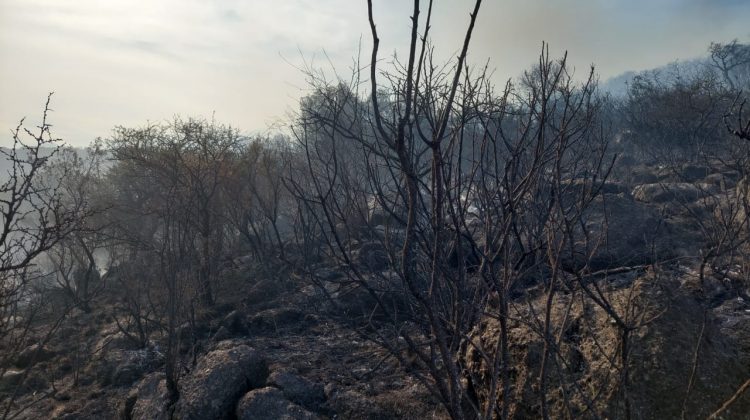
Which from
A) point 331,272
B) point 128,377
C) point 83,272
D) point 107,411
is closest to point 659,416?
point 107,411

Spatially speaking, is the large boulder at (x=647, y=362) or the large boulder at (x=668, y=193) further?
the large boulder at (x=668, y=193)

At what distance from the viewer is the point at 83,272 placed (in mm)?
13969

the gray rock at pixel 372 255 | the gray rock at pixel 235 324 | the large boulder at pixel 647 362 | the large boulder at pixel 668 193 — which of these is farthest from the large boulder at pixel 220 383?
the large boulder at pixel 668 193

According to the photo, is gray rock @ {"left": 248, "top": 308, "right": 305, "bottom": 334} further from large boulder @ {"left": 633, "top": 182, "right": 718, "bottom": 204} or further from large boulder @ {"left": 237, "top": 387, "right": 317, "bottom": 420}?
large boulder @ {"left": 633, "top": 182, "right": 718, "bottom": 204}

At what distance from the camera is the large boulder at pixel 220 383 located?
4.20 m

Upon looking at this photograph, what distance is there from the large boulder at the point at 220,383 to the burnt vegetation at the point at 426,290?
0.07 feet

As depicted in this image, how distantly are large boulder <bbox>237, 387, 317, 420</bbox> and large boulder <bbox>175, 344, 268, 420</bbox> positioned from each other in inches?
9.2

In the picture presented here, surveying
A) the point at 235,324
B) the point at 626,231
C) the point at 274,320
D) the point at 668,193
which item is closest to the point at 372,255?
the point at 274,320

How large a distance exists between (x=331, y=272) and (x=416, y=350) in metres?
8.99

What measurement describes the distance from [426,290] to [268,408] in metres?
1.75

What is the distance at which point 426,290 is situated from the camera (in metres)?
4.14

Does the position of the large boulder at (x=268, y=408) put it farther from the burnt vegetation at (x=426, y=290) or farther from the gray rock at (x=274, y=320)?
the gray rock at (x=274, y=320)

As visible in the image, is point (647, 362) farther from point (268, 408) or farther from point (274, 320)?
point (274, 320)

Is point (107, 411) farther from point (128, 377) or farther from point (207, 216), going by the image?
point (207, 216)
